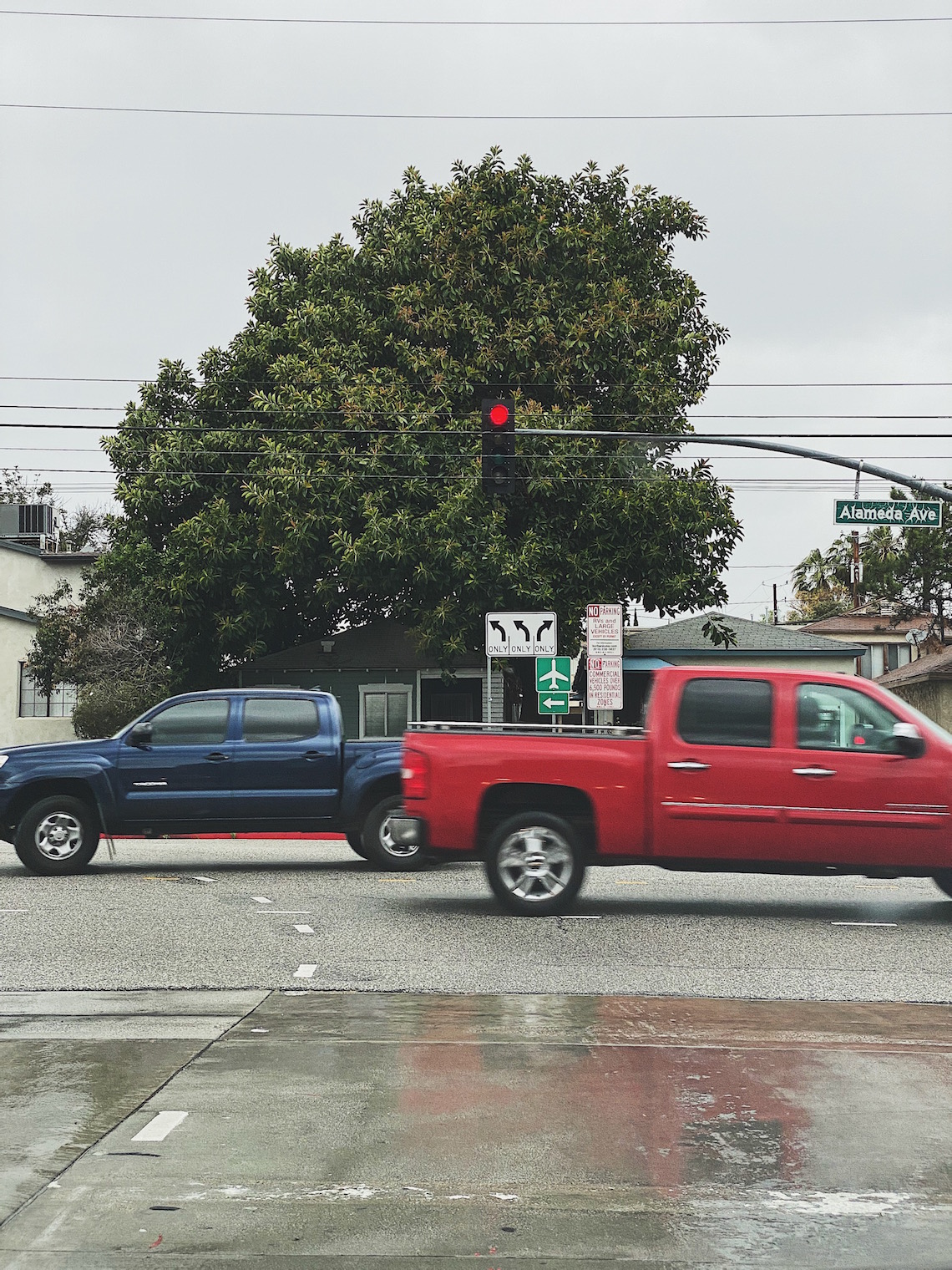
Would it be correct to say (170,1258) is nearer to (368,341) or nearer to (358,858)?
(358,858)

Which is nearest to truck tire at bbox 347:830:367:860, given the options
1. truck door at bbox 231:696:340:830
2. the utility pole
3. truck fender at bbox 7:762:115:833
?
truck door at bbox 231:696:340:830

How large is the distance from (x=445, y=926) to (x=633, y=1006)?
A: 311 cm

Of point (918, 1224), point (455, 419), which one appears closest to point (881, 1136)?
point (918, 1224)

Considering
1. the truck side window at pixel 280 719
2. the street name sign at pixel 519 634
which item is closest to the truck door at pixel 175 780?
the truck side window at pixel 280 719

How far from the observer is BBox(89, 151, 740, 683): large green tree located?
29.7 metres

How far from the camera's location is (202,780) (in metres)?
14.4

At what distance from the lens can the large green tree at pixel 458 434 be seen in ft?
97.5

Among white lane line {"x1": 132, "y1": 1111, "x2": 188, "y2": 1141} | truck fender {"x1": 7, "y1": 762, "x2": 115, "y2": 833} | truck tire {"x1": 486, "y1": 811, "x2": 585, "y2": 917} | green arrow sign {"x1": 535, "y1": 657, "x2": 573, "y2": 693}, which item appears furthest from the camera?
green arrow sign {"x1": 535, "y1": 657, "x2": 573, "y2": 693}

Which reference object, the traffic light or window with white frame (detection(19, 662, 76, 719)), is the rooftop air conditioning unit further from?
the traffic light

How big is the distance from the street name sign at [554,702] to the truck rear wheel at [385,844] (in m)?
5.87

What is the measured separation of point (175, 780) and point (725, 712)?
5907 millimetres

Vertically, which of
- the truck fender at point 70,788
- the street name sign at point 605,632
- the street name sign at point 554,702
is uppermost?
the street name sign at point 605,632

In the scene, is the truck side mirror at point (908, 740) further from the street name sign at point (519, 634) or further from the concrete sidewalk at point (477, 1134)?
the street name sign at point (519, 634)

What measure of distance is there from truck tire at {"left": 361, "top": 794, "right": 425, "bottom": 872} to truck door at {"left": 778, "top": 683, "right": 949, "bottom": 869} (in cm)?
477
